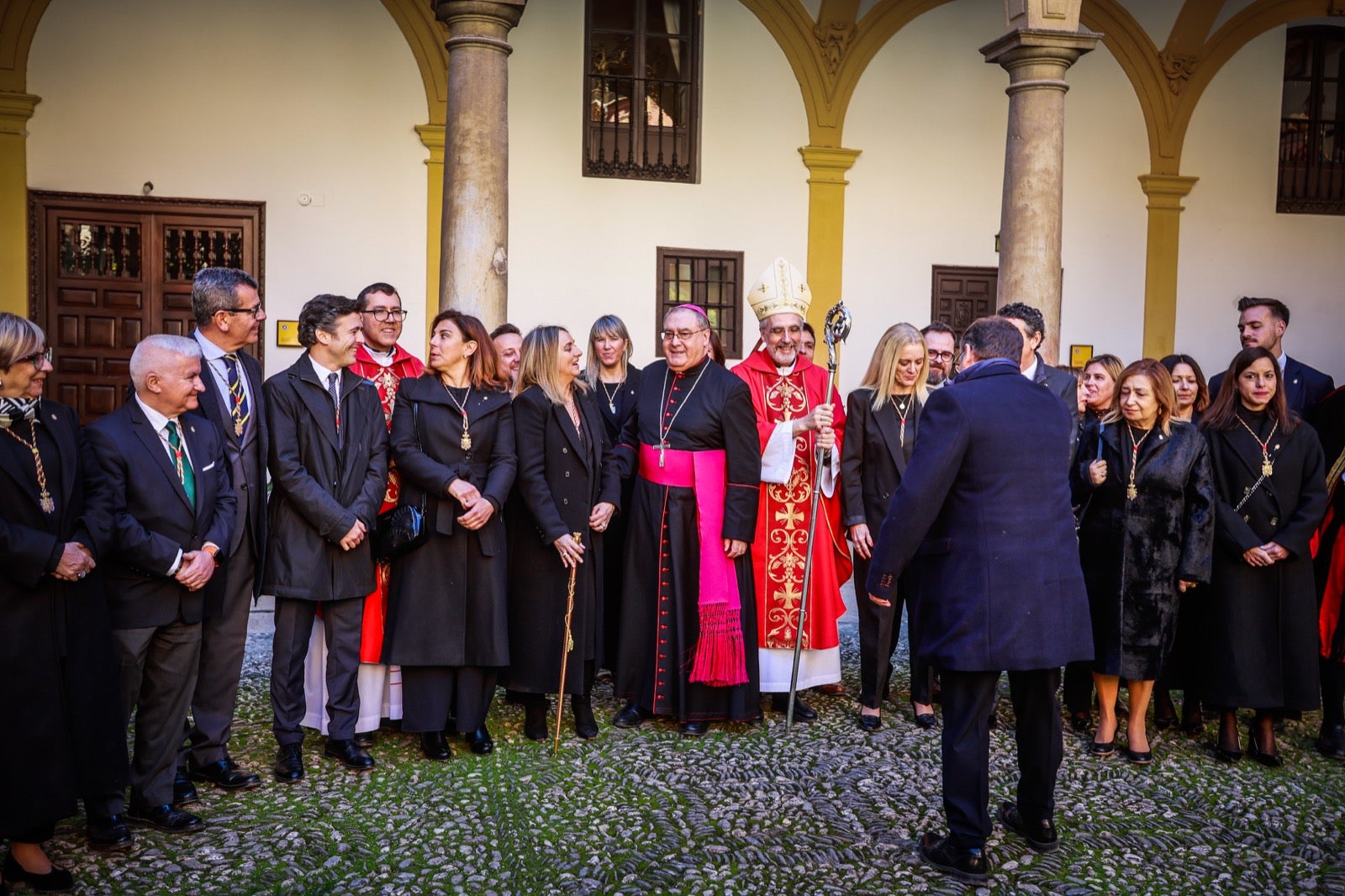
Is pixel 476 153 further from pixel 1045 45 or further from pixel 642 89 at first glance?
pixel 1045 45

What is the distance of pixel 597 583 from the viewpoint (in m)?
5.55

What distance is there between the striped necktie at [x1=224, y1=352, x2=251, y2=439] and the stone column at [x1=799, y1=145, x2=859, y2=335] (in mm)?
8297

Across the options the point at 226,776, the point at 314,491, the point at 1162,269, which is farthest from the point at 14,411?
the point at 1162,269

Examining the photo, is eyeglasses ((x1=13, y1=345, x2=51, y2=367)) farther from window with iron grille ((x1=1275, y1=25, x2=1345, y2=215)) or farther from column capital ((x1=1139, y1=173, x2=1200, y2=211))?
window with iron grille ((x1=1275, y1=25, x2=1345, y2=215))

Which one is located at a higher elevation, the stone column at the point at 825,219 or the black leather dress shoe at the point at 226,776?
the stone column at the point at 825,219

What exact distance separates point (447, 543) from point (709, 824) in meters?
1.68

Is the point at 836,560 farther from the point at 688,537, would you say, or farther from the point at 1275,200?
the point at 1275,200

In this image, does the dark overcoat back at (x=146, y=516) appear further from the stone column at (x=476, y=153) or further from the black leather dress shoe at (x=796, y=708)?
the stone column at (x=476, y=153)

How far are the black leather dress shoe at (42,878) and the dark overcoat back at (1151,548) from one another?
13.9 ft

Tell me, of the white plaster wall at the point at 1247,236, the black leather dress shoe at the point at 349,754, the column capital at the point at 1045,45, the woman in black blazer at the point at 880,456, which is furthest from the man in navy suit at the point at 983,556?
the white plaster wall at the point at 1247,236

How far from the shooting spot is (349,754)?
479cm

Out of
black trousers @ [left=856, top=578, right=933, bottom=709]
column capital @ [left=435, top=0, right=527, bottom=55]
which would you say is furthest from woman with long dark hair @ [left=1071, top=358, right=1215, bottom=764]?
column capital @ [left=435, top=0, right=527, bottom=55]

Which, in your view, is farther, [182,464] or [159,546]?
[182,464]

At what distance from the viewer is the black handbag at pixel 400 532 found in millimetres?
4863
